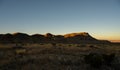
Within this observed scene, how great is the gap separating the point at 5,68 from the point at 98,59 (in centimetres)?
646

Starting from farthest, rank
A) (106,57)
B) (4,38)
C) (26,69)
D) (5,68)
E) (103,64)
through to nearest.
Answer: (4,38), (106,57), (103,64), (5,68), (26,69)

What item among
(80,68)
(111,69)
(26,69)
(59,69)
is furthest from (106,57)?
(26,69)

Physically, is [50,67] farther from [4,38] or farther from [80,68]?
[4,38]

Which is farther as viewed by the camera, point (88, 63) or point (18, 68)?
point (88, 63)

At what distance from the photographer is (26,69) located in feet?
33.6

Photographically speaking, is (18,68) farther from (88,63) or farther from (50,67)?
(88,63)

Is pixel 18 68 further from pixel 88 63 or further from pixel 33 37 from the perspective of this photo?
pixel 33 37

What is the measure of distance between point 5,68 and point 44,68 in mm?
2731

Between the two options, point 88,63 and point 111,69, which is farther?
Answer: point 88,63

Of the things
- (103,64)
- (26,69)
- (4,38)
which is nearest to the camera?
(26,69)

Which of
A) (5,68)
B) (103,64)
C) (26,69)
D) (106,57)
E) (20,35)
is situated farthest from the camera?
(20,35)

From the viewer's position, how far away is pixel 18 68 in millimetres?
10742

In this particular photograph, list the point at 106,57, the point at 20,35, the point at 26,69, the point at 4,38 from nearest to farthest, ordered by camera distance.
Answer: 1. the point at 26,69
2. the point at 106,57
3. the point at 4,38
4. the point at 20,35

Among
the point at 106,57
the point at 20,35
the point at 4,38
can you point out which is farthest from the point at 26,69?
the point at 20,35
